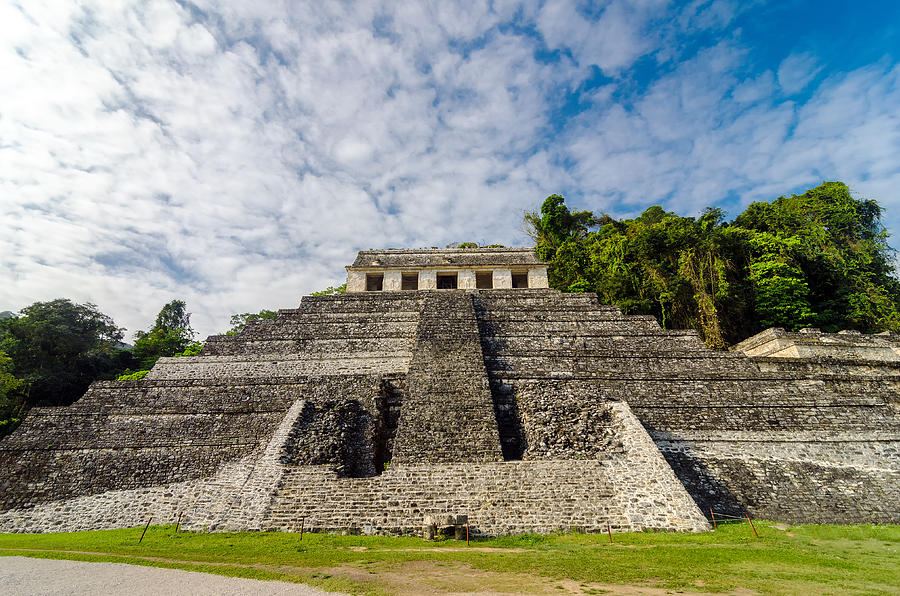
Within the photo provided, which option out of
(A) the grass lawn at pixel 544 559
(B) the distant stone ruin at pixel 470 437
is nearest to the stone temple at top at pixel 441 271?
(B) the distant stone ruin at pixel 470 437

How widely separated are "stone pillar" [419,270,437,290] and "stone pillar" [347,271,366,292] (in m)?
2.93

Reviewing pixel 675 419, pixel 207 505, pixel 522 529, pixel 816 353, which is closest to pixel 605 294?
pixel 816 353

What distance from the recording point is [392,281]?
73.8ft

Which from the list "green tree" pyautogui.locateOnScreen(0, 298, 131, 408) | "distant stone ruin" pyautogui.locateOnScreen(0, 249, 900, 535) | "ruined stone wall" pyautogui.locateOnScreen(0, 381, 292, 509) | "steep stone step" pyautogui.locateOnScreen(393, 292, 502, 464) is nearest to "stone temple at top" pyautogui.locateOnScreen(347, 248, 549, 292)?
"distant stone ruin" pyautogui.locateOnScreen(0, 249, 900, 535)

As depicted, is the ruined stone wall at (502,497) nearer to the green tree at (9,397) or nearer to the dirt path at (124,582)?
the dirt path at (124,582)

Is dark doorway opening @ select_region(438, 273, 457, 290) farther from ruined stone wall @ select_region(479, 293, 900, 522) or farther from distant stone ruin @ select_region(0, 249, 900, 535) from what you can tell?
ruined stone wall @ select_region(479, 293, 900, 522)

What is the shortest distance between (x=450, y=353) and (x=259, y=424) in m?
5.43

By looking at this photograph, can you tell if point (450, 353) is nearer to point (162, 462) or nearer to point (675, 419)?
point (675, 419)

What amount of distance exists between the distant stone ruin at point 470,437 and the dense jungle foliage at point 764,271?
12.6 feet

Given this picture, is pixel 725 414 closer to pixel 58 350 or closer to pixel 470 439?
pixel 470 439

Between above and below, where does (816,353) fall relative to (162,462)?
above

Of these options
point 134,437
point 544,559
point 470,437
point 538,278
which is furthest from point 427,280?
point 544,559

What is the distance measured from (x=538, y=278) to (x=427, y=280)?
5743mm

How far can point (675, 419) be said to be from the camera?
1106 cm
